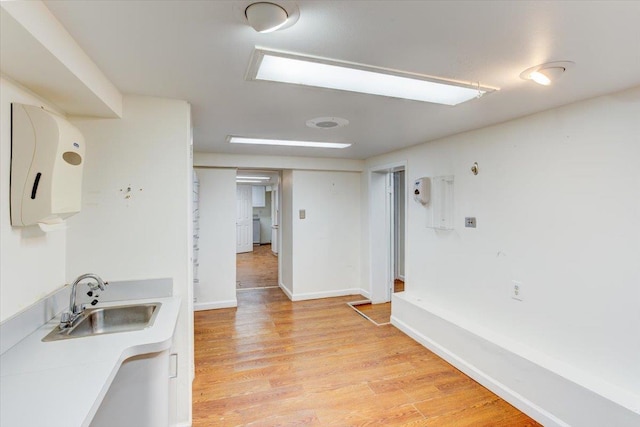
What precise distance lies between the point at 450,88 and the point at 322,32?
3.33 feet

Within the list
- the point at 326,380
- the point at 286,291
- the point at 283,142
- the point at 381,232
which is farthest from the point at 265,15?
the point at 286,291

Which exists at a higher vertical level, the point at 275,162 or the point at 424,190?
the point at 275,162

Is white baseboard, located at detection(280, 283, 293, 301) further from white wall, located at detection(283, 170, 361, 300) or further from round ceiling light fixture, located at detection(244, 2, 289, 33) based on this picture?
round ceiling light fixture, located at detection(244, 2, 289, 33)

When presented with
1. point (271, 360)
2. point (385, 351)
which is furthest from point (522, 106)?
point (271, 360)

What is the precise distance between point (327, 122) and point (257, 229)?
885 cm

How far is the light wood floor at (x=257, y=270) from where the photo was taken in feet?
19.1

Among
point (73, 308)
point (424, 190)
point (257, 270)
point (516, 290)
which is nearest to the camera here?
point (73, 308)

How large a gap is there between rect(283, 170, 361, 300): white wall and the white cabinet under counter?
9.80 feet

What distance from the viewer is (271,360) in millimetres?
2930

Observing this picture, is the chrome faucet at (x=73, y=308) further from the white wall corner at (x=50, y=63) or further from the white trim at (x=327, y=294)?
the white trim at (x=327, y=294)

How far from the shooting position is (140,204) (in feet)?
6.59

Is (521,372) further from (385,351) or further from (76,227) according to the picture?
(76,227)

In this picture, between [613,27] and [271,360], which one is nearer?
[613,27]

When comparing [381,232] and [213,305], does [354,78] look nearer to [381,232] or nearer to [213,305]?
[381,232]
